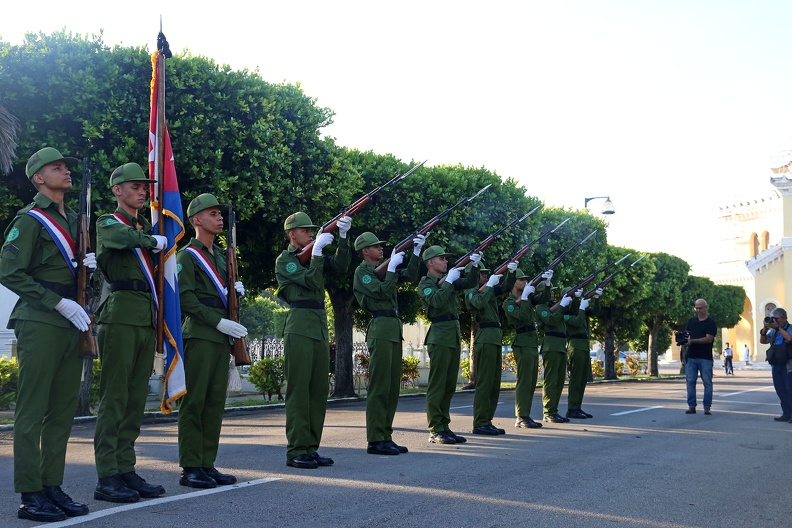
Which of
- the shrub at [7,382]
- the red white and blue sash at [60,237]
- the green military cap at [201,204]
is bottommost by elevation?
the shrub at [7,382]

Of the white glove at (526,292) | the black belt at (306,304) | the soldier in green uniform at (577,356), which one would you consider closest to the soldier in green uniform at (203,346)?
the black belt at (306,304)

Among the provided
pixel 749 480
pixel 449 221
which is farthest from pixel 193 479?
pixel 449 221

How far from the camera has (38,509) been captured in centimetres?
535

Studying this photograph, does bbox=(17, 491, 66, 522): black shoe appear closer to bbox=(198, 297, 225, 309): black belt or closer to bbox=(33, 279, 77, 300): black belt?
bbox=(33, 279, 77, 300): black belt

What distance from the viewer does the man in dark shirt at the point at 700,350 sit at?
47.5 ft

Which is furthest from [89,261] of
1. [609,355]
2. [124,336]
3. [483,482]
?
[609,355]

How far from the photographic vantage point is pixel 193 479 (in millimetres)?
6637

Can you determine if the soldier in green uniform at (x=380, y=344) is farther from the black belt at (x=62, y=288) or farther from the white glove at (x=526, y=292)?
the black belt at (x=62, y=288)

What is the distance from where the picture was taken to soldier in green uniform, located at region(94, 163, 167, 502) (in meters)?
5.98

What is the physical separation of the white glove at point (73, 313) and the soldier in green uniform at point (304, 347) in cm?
243

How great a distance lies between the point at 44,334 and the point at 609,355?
3689 centimetres

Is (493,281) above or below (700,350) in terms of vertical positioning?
above

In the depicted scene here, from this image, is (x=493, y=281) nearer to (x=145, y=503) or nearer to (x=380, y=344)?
(x=380, y=344)

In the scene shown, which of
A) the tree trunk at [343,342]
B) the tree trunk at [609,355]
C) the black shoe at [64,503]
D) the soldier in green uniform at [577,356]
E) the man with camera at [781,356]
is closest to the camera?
the black shoe at [64,503]
